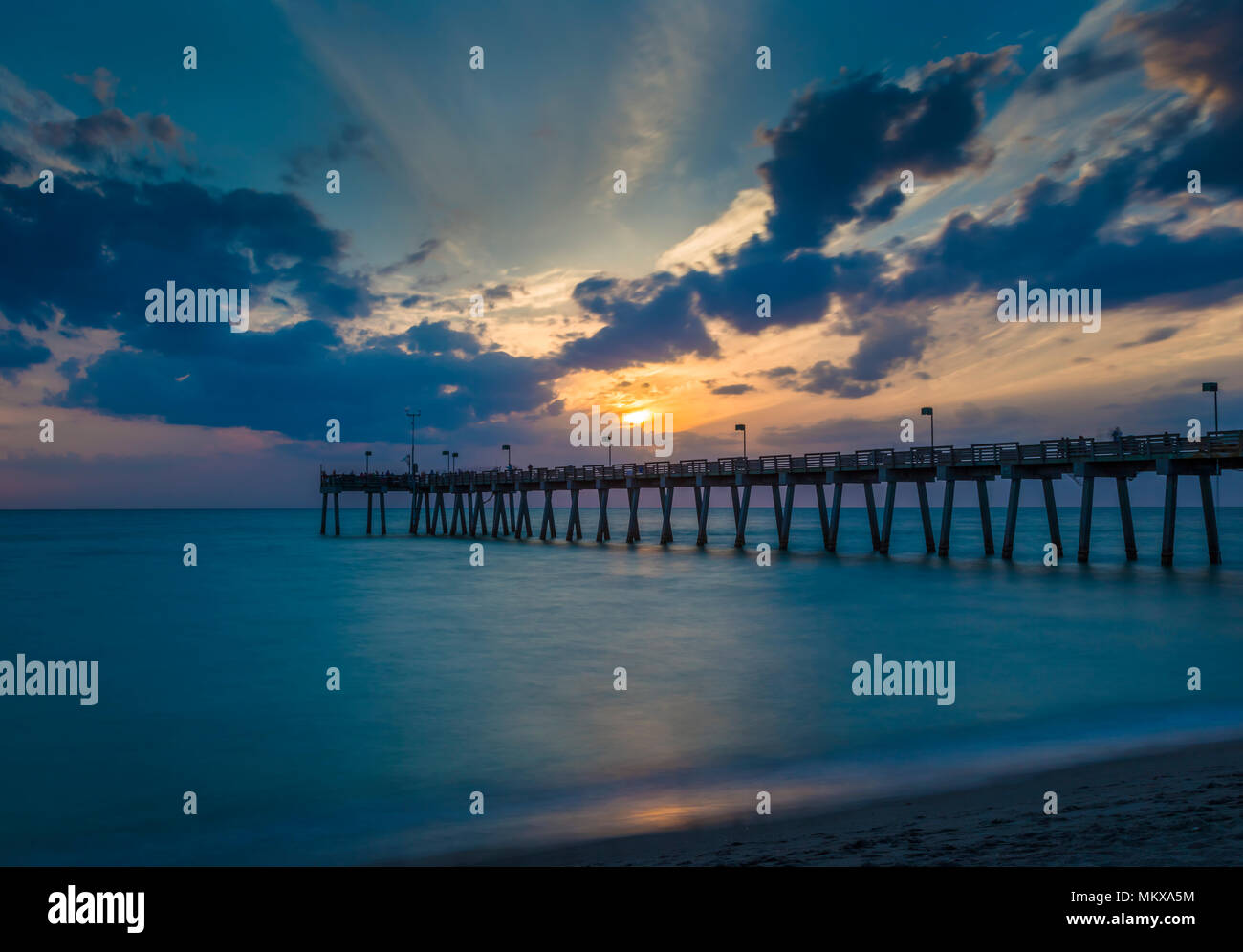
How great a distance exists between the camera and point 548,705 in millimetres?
14414

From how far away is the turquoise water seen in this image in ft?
29.0

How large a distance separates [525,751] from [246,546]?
6462 centimetres

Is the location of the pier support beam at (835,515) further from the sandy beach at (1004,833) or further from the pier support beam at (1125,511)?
the sandy beach at (1004,833)

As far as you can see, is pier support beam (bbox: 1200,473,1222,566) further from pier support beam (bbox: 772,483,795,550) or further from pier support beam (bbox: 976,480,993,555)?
pier support beam (bbox: 772,483,795,550)

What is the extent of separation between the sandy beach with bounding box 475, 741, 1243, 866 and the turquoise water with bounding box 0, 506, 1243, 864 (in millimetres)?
824

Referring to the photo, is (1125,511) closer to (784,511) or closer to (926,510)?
(926,510)

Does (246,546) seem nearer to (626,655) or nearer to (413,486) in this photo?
(413,486)

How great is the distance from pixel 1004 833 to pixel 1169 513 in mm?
32028

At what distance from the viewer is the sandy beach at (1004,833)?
18.6 ft

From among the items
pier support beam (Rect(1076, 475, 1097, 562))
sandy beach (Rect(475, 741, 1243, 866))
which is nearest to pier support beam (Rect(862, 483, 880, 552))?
pier support beam (Rect(1076, 475, 1097, 562))

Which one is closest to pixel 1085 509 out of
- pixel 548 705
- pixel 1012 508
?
pixel 1012 508

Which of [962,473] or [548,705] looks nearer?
[548,705]

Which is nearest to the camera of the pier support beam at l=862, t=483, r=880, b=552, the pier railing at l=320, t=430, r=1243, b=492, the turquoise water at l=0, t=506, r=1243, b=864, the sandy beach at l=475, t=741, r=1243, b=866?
the sandy beach at l=475, t=741, r=1243, b=866
